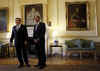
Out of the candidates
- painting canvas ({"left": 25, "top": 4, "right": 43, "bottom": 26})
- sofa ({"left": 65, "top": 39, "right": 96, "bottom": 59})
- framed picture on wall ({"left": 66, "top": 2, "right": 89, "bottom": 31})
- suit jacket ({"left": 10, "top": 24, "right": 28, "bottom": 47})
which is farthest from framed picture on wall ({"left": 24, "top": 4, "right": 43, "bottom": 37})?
suit jacket ({"left": 10, "top": 24, "right": 28, "bottom": 47})

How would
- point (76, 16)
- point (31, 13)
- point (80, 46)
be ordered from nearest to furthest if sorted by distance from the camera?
1. point (80, 46)
2. point (76, 16)
3. point (31, 13)

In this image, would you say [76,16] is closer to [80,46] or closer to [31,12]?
[80,46]

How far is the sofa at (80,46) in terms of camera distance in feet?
17.3

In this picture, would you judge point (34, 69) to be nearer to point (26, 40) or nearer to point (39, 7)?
point (26, 40)

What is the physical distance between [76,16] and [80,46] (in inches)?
59.7

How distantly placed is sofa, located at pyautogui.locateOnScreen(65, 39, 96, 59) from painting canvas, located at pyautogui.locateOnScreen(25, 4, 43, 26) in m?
2.06

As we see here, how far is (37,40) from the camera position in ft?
11.7

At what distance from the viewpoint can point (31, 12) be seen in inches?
246

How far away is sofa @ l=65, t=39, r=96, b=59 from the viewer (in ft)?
17.3

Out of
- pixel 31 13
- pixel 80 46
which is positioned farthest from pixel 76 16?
pixel 31 13

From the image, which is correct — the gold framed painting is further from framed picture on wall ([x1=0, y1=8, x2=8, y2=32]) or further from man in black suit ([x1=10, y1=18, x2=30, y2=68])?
man in black suit ([x1=10, y1=18, x2=30, y2=68])

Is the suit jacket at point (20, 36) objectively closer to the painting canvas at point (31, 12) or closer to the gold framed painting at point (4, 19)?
the painting canvas at point (31, 12)

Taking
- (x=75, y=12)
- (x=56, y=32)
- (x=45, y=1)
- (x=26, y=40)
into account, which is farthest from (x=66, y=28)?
(x=26, y=40)

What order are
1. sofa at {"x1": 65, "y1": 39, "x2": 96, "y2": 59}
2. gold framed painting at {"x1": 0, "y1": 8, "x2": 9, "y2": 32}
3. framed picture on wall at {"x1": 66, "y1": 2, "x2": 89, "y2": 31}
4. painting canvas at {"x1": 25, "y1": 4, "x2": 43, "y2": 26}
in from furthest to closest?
gold framed painting at {"x1": 0, "y1": 8, "x2": 9, "y2": 32} → painting canvas at {"x1": 25, "y1": 4, "x2": 43, "y2": 26} → framed picture on wall at {"x1": 66, "y1": 2, "x2": 89, "y2": 31} → sofa at {"x1": 65, "y1": 39, "x2": 96, "y2": 59}
